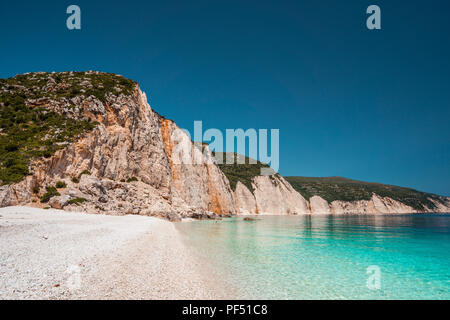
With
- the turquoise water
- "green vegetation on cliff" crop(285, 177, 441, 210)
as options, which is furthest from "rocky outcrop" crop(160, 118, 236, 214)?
"green vegetation on cliff" crop(285, 177, 441, 210)

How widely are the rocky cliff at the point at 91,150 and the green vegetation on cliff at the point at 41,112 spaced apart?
62 millimetres

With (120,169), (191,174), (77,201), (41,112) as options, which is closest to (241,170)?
(191,174)

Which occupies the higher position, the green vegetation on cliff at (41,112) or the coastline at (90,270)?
the green vegetation on cliff at (41,112)

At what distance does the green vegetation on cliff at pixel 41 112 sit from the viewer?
18031 mm

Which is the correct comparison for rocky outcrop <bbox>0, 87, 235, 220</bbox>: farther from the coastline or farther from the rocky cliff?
the coastline

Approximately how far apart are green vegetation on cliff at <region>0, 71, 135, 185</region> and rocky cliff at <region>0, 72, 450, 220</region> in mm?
62

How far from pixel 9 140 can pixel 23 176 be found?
609 cm

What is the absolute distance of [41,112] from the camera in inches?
966

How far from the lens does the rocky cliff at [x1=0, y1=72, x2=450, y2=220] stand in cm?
1766

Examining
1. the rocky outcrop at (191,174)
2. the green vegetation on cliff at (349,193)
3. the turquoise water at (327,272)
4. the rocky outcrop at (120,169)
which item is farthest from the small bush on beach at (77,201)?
the green vegetation on cliff at (349,193)

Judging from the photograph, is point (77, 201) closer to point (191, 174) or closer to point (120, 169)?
point (120, 169)

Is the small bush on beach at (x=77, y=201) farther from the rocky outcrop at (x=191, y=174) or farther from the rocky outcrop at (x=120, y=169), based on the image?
the rocky outcrop at (x=191, y=174)
